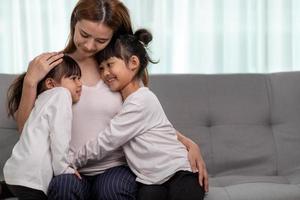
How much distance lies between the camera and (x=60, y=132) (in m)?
1.53

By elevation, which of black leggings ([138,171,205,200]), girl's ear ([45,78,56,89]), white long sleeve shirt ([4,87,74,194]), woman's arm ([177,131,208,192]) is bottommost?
black leggings ([138,171,205,200])

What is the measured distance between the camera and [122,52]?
1.74 m

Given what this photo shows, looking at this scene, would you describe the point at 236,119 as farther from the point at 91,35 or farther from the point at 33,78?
the point at 33,78

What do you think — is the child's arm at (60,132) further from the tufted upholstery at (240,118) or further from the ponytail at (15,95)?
the tufted upholstery at (240,118)

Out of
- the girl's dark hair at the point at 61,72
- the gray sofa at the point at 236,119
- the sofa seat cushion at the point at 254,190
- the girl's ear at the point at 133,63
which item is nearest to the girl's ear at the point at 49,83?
the girl's dark hair at the point at 61,72

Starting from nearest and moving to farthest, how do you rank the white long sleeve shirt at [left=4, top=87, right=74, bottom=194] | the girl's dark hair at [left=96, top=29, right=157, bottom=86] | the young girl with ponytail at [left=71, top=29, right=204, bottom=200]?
the white long sleeve shirt at [left=4, top=87, right=74, bottom=194], the young girl with ponytail at [left=71, top=29, right=204, bottom=200], the girl's dark hair at [left=96, top=29, right=157, bottom=86]

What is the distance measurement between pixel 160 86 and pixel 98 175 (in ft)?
1.78

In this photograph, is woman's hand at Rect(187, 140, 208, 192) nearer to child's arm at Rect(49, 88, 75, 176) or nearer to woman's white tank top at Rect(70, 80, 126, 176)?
woman's white tank top at Rect(70, 80, 126, 176)

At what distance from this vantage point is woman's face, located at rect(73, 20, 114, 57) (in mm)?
1675

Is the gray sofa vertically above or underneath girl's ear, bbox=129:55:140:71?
underneath

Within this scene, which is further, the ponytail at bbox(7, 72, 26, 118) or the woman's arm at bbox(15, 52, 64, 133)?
the ponytail at bbox(7, 72, 26, 118)

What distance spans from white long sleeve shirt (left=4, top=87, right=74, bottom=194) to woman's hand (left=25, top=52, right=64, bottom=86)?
14 centimetres

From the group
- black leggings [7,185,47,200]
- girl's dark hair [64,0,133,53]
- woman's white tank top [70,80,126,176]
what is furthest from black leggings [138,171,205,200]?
girl's dark hair [64,0,133,53]

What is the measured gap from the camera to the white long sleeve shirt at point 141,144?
5.38ft
